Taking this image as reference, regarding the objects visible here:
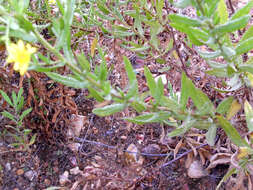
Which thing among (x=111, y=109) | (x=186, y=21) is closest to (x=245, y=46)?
(x=186, y=21)

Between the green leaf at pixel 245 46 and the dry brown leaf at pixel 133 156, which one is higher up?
the green leaf at pixel 245 46

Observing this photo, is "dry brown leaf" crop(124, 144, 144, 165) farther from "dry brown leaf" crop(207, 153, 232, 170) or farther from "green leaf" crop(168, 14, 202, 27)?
"green leaf" crop(168, 14, 202, 27)

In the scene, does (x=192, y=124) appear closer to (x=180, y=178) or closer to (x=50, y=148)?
(x=180, y=178)

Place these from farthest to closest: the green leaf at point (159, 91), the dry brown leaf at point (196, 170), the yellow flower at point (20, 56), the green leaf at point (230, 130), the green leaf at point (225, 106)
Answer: the dry brown leaf at point (196, 170), the green leaf at point (225, 106), the green leaf at point (230, 130), the green leaf at point (159, 91), the yellow flower at point (20, 56)

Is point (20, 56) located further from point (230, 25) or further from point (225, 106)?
point (225, 106)

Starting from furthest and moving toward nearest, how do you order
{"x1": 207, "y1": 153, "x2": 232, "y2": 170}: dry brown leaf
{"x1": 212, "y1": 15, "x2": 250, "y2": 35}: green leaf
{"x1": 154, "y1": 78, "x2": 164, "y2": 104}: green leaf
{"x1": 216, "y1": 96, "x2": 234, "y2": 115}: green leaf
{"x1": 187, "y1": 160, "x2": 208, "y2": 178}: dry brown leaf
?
1. {"x1": 187, "y1": 160, "x2": 208, "y2": 178}: dry brown leaf
2. {"x1": 207, "y1": 153, "x2": 232, "y2": 170}: dry brown leaf
3. {"x1": 216, "y1": 96, "x2": 234, "y2": 115}: green leaf
4. {"x1": 154, "y1": 78, "x2": 164, "y2": 104}: green leaf
5. {"x1": 212, "y1": 15, "x2": 250, "y2": 35}: green leaf

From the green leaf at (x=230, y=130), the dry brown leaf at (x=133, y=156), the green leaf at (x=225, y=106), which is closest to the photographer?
the green leaf at (x=230, y=130)

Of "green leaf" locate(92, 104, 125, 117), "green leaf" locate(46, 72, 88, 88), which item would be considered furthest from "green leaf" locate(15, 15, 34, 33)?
"green leaf" locate(92, 104, 125, 117)

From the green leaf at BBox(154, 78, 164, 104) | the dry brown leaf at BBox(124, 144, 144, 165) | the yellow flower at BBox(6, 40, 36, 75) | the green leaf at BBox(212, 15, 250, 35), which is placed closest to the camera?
the yellow flower at BBox(6, 40, 36, 75)

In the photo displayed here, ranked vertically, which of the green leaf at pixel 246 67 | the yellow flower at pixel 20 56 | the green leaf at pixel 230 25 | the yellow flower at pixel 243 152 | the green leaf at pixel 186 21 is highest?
the green leaf at pixel 186 21

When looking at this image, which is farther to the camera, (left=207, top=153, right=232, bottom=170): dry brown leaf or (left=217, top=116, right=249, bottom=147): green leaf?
(left=207, top=153, right=232, bottom=170): dry brown leaf

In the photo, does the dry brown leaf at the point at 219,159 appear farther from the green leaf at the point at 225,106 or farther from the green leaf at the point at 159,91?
the green leaf at the point at 159,91

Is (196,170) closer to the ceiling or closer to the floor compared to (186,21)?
closer to the floor

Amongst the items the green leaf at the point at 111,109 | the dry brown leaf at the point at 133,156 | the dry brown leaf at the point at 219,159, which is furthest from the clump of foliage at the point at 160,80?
the dry brown leaf at the point at 133,156
